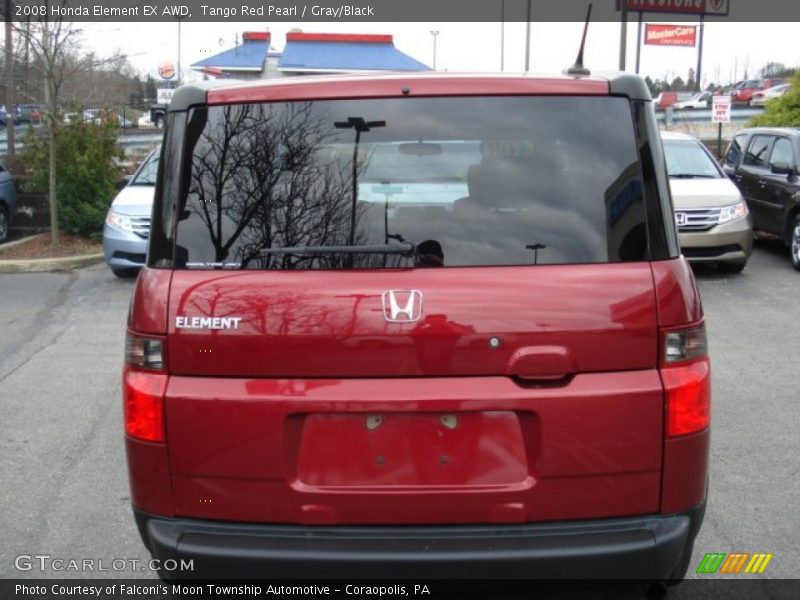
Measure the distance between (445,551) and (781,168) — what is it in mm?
10303

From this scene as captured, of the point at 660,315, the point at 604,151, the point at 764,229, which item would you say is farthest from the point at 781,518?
the point at 764,229

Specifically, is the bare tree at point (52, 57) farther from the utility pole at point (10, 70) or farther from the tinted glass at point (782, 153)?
the tinted glass at point (782, 153)

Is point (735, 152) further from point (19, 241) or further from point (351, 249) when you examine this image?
point (351, 249)

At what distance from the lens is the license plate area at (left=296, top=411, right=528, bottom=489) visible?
2684 mm

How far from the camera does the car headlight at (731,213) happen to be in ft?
33.9

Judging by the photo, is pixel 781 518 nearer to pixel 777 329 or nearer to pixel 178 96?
pixel 178 96

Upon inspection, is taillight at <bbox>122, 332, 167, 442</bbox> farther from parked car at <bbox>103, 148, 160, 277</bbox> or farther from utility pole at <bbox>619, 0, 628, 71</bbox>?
utility pole at <bbox>619, 0, 628, 71</bbox>

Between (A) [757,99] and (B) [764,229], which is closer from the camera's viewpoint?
(B) [764,229]

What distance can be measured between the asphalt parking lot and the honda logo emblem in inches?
68.5

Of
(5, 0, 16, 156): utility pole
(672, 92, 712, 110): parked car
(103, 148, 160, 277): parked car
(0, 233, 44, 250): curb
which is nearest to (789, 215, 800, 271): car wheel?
(103, 148, 160, 277): parked car

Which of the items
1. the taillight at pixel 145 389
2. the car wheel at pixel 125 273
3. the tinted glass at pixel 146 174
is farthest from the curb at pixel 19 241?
the taillight at pixel 145 389

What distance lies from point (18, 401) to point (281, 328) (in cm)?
420

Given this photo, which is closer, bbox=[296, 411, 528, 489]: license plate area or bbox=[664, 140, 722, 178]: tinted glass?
bbox=[296, 411, 528, 489]: license plate area

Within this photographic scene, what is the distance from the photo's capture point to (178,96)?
114 inches
